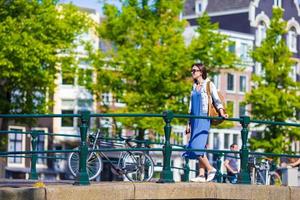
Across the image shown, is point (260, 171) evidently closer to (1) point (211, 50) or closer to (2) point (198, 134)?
(2) point (198, 134)

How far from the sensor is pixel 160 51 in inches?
1487

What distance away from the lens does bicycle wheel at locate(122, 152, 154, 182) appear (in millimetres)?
14859

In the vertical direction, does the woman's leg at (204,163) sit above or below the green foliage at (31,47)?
below

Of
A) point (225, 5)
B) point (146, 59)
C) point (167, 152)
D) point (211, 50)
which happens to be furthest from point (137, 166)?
Result: point (225, 5)

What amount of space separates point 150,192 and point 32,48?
2384 cm

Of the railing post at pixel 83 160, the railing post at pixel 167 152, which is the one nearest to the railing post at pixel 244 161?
the railing post at pixel 167 152

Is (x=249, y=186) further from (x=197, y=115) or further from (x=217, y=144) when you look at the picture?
(x=217, y=144)

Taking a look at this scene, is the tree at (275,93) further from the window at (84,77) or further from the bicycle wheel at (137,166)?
the bicycle wheel at (137,166)

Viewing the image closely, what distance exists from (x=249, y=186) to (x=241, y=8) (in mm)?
50616

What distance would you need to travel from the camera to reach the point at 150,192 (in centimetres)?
1151

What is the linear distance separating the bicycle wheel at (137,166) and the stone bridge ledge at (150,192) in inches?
102

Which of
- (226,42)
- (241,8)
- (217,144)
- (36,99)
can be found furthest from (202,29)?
(241,8)

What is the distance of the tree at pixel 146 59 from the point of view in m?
37.5

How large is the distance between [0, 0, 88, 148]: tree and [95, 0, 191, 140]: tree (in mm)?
1529
